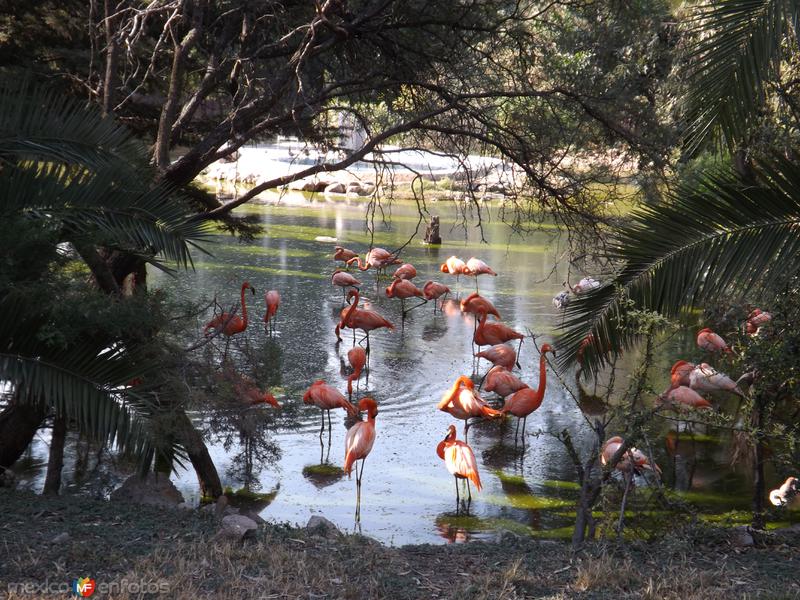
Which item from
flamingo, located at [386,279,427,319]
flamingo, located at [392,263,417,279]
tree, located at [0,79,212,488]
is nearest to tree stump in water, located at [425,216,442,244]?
flamingo, located at [392,263,417,279]

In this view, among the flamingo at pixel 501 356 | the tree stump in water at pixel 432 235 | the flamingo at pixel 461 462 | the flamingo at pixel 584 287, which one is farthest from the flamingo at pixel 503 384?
the tree stump in water at pixel 432 235

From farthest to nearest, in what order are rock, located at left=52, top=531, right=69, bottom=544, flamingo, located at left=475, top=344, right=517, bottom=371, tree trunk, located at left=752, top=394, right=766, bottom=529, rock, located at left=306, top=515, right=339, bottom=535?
flamingo, located at left=475, top=344, right=517, bottom=371
tree trunk, located at left=752, top=394, right=766, bottom=529
rock, located at left=306, top=515, right=339, bottom=535
rock, located at left=52, top=531, right=69, bottom=544

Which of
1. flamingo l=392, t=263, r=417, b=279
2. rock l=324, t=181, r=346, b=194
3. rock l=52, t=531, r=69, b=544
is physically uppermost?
rock l=324, t=181, r=346, b=194

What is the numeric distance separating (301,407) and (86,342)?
4121 mm

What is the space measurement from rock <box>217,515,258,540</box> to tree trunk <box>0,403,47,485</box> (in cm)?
189

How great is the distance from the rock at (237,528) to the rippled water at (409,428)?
1536 mm

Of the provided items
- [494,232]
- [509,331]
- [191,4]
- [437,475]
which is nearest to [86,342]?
[437,475]

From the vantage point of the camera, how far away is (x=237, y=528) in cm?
471

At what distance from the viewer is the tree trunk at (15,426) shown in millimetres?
6074

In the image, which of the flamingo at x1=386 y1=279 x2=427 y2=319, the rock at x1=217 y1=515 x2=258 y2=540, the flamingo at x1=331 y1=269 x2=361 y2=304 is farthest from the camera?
the flamingo at x1=331 y1=269 x2=361 y2=304

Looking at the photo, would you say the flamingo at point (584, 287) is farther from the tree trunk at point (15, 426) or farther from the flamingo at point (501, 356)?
the tree trunk at point (15, 426)

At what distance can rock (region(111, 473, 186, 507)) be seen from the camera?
6.00 meters

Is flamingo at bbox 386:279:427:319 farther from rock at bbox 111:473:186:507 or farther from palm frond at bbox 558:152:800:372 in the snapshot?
palm frond at bbox 558:152:800:372

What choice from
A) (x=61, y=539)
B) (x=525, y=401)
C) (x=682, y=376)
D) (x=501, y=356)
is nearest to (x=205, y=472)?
(x=61, y=539)
